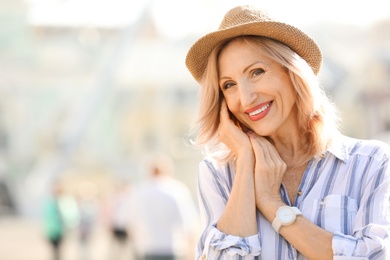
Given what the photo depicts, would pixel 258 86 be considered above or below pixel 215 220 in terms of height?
above

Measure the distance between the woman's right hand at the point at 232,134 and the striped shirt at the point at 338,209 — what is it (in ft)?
0.43

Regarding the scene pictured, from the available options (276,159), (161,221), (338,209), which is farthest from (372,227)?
(161,221)

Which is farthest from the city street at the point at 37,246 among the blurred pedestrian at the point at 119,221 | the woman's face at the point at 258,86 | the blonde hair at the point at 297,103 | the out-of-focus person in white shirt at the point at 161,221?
the woman's face at the point at 258,86

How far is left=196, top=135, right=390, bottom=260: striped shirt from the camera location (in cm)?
285

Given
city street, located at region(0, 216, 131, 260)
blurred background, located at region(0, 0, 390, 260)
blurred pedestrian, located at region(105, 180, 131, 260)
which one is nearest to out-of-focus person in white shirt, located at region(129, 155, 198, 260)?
blurred pedestrian, located at region(105, 180, 131, 260)

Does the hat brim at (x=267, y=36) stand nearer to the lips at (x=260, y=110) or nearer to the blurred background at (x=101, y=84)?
the lips at (x=260, y=110)

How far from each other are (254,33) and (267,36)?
0.13 feet

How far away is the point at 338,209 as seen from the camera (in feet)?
9.57

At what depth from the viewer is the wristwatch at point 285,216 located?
2.90 metres

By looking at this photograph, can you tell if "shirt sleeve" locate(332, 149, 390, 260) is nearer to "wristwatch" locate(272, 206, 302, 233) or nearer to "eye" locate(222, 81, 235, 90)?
"wristwatch" locate(272, 206, 302, 233)

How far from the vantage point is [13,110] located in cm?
4722

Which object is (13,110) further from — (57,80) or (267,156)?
(267,156)

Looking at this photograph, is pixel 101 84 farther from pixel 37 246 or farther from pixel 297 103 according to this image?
pixel 297 103

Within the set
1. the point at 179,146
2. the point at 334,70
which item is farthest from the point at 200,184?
the point at 179,146
